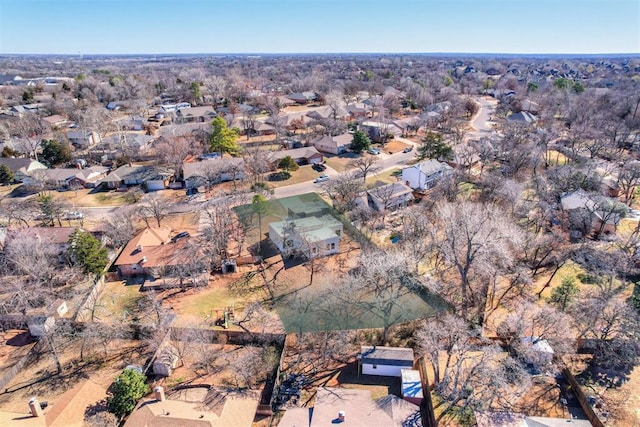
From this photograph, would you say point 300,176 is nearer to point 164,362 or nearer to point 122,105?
point 164,362

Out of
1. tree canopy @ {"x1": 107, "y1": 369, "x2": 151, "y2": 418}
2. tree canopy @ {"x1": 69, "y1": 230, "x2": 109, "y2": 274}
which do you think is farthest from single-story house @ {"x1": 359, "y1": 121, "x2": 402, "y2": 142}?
tree canopy @ {"x1": 107, "y1": 369, "x2": 151, "y2": 418}

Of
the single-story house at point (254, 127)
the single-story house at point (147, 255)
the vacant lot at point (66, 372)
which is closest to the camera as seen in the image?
the vacant lot at point (66, 372)

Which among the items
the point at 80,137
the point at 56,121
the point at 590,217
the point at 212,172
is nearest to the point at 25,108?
the point at 56,121

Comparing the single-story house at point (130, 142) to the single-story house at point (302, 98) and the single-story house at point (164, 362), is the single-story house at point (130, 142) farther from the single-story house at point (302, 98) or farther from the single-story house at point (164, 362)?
the single-story house at point (302, 98)

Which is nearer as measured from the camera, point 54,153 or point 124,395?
point 124,395

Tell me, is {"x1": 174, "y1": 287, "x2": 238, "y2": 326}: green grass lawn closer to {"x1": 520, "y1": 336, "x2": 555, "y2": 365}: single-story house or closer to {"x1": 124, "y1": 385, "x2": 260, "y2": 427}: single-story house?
{"x1": 124, "y1": 385, "x2": 260, "y2": 427}: single-story house

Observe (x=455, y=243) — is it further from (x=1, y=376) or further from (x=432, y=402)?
(x=1, y=376)

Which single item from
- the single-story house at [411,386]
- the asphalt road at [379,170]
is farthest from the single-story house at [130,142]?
the single-story house at [411,386]
